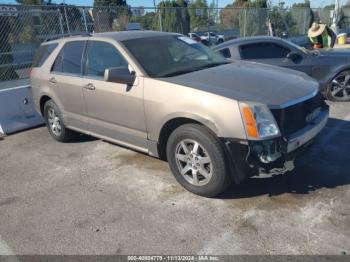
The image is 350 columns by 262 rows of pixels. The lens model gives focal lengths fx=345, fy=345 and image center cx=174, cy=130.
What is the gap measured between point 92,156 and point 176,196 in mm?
1946

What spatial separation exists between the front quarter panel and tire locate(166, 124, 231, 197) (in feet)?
0.42

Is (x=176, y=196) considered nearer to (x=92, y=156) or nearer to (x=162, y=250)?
(x=162, y=250)

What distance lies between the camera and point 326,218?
3.20 m

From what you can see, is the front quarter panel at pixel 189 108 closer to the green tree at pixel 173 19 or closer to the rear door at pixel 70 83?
the rear door at pixel 70 83

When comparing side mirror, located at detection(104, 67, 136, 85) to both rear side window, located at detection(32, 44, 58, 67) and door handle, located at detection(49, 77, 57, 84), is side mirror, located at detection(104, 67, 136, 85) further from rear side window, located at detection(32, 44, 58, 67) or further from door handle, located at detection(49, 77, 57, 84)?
rear side window, located at detection(32, 44, 58, 67)

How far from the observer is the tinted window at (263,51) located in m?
7.11

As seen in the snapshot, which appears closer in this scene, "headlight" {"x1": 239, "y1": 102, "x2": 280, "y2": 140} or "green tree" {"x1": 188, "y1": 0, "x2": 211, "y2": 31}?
"headlight" {"x1": 239, "y1": 102, "x2": 280, "y2": 140}

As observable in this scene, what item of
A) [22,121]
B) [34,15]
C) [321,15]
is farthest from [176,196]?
[321,15]

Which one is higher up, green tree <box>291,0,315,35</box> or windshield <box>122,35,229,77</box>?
green tree <box>291,0,315,35</box>

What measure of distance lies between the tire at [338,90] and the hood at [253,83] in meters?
3.15

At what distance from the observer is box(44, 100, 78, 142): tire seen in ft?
18.7

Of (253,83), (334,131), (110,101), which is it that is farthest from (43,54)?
(334,131)

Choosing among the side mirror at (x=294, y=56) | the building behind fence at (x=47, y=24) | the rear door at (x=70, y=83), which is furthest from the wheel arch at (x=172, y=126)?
the building behind fence at (x=47, y=24)

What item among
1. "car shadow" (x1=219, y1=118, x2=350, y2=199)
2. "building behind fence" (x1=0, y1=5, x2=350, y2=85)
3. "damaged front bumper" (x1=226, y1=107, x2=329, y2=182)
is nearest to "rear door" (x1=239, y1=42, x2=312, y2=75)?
"car shadow" (x1=219, y1=118, x2=350, y2=199)
